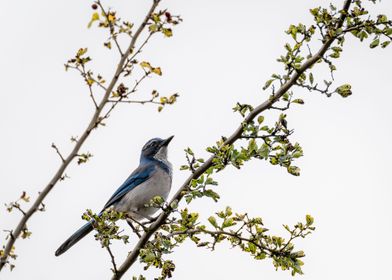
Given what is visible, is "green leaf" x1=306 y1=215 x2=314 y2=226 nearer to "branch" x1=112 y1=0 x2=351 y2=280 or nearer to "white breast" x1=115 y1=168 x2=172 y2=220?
"branch" x1=112 y1=0 x2=351 y2=280

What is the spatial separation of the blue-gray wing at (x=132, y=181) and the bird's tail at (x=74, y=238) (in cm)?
140

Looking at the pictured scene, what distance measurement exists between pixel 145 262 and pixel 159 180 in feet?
18.0

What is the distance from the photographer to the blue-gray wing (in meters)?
11.1

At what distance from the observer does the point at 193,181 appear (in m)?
5.75

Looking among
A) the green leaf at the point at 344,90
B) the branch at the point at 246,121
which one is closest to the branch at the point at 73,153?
the branch at the point at 246,121

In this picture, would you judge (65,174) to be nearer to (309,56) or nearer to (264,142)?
(264,142)

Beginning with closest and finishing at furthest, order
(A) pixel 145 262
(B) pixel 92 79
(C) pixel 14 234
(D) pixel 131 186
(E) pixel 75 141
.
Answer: (C) pixel 14 234 < (E) pixel 75 141 < (B) pixel 92 79 < (A) pixel 145 262 < (D) pixel 131 186

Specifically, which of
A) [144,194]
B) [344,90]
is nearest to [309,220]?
[344,90]

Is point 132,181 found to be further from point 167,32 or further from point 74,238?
point 167,32

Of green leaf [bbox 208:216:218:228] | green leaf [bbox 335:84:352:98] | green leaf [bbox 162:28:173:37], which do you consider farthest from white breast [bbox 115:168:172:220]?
green leaf [bbox 162:28:173:37]

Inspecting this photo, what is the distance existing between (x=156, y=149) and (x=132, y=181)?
4.96ft

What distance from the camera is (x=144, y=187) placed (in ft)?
36.8

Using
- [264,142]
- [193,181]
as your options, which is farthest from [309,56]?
[193,181]

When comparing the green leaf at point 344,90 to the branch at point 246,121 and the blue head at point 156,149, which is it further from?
the blue head at point 156,149
